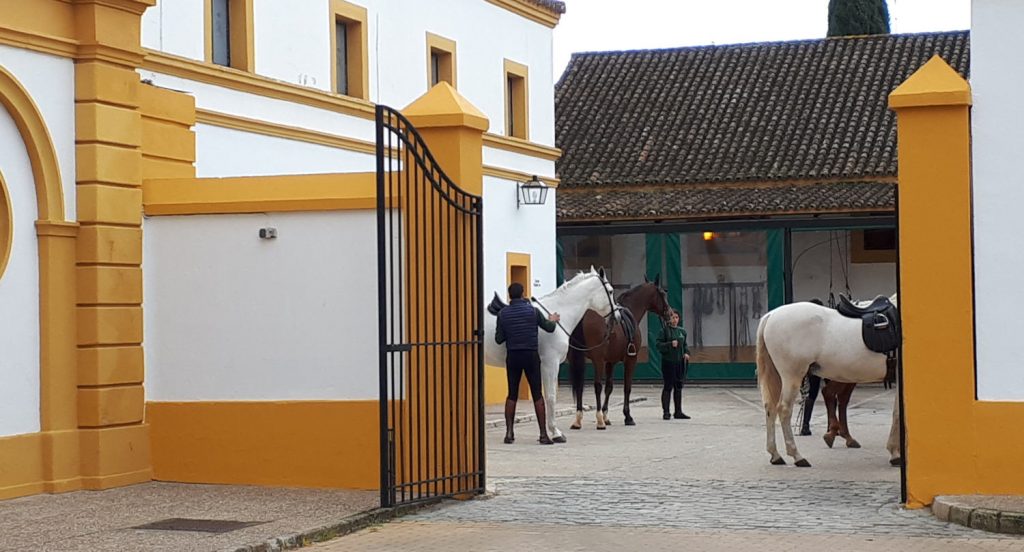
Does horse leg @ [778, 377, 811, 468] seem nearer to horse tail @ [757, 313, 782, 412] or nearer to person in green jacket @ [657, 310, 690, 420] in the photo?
horse tail @ [757, 313, 782, 412]

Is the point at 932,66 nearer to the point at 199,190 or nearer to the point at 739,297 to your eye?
the point at 199,190

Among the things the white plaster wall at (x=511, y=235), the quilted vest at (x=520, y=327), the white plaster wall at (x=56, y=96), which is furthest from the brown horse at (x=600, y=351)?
the white plaster wall at (x=56, y=96)

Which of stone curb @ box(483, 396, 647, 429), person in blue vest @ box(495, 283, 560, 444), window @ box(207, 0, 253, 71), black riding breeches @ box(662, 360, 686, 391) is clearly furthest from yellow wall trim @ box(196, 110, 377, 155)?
black riding breeches @ box(662, 360, 686, 391)

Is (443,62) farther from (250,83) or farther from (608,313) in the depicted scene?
(608,313)

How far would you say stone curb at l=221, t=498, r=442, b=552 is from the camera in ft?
33.7

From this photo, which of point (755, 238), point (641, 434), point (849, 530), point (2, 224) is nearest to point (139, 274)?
point (2, 224)

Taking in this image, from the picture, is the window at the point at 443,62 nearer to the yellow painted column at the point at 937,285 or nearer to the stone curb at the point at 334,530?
the stone curb at the point at 334,530

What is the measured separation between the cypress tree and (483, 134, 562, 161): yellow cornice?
20.4 m

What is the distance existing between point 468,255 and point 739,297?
20.2 metres

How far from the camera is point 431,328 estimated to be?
42.6 ft

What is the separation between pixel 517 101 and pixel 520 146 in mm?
1086

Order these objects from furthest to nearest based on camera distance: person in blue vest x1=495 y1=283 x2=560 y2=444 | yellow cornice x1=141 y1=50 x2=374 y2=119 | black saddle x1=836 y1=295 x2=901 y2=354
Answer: yellow cornice x1=141 y1=50 x2=374 y2=119
person in blue vest x1=495 y1=283 x2=560 y2=444
black saddle x1=836 y1=295 x2=901 y2=354

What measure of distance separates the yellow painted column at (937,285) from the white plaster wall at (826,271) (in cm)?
2070

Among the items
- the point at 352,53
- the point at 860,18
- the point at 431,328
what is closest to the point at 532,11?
the point at 352,53
